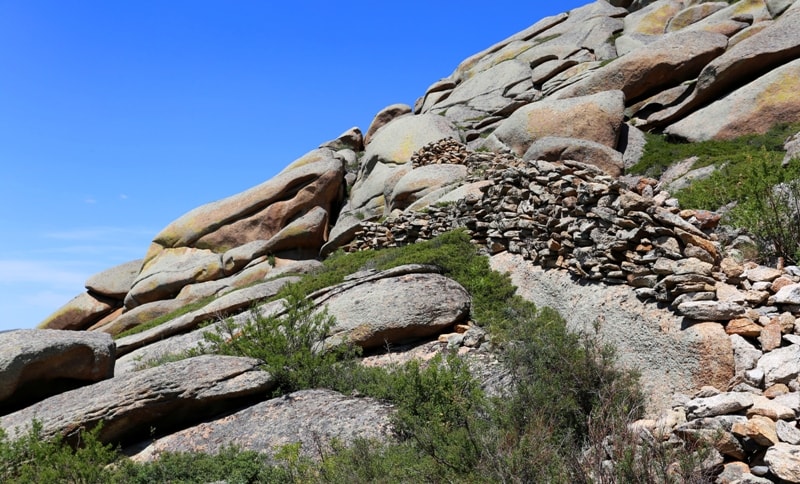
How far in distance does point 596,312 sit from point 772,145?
34.5 feet

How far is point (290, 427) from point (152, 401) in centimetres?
219

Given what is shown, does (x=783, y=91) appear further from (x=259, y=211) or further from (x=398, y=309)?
(x=259, y=211)

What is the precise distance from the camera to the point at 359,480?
6.39 m

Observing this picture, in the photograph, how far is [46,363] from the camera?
11.2m

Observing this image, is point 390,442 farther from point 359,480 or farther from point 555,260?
point 555,260

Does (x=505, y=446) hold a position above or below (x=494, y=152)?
below

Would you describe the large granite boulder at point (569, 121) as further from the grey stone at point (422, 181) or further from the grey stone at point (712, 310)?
the grey stone at point (712, 310)

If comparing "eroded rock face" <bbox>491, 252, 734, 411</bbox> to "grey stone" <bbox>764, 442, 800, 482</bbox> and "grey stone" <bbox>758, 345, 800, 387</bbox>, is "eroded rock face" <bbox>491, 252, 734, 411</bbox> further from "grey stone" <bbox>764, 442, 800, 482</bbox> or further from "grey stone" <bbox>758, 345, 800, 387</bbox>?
"grey stone" <bbox>764, 442, 800, 482</bbox>

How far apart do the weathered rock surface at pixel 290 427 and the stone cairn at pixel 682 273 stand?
152 inches

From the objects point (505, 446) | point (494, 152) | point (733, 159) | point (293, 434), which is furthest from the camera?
point (494, 152)

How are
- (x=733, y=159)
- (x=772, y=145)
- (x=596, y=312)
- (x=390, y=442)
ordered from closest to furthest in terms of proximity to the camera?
(x=390, y=442) < (x=596, y=312) < (x=733, y=159) < (x=772, y=145)

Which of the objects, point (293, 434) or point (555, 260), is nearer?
point (293, 434)

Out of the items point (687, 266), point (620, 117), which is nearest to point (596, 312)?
point (687, 266)

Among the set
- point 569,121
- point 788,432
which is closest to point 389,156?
point 569,121
